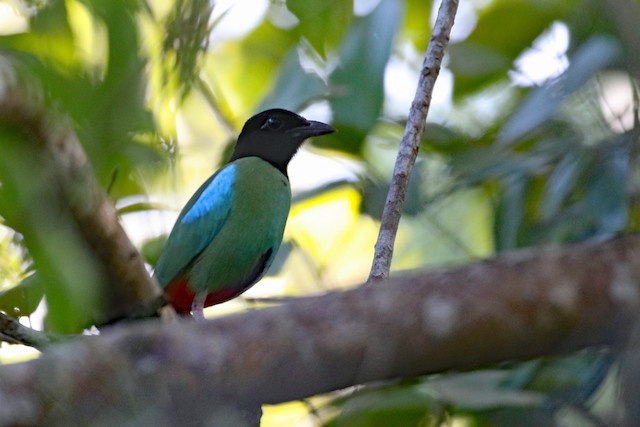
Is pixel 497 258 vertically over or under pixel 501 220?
Result: under

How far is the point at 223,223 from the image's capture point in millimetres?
4836

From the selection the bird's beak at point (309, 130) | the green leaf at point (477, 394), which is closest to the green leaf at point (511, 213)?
the green leaf at point (477, 394)

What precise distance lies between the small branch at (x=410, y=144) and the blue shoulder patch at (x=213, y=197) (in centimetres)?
125

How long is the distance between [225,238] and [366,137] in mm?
1052

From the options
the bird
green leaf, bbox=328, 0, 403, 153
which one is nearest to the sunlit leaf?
the bird

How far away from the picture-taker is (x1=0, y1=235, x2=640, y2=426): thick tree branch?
1.96 metres

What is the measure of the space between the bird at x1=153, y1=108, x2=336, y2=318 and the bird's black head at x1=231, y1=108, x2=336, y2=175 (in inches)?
12.0

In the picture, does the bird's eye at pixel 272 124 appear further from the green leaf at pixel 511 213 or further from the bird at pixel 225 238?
the green leaf at pixel 511 213

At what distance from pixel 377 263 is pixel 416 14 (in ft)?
11.2

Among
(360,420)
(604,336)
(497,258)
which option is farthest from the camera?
(360,420)

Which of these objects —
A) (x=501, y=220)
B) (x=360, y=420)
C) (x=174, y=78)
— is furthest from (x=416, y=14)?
(x=174, y=78)

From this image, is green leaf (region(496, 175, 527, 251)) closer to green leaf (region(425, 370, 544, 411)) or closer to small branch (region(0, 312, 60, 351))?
green leaf (region(425, 370, 544, 411))

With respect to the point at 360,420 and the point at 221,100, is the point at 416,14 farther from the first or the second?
the point at 360,420

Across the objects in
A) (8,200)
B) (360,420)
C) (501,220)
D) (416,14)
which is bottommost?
(360,420)
